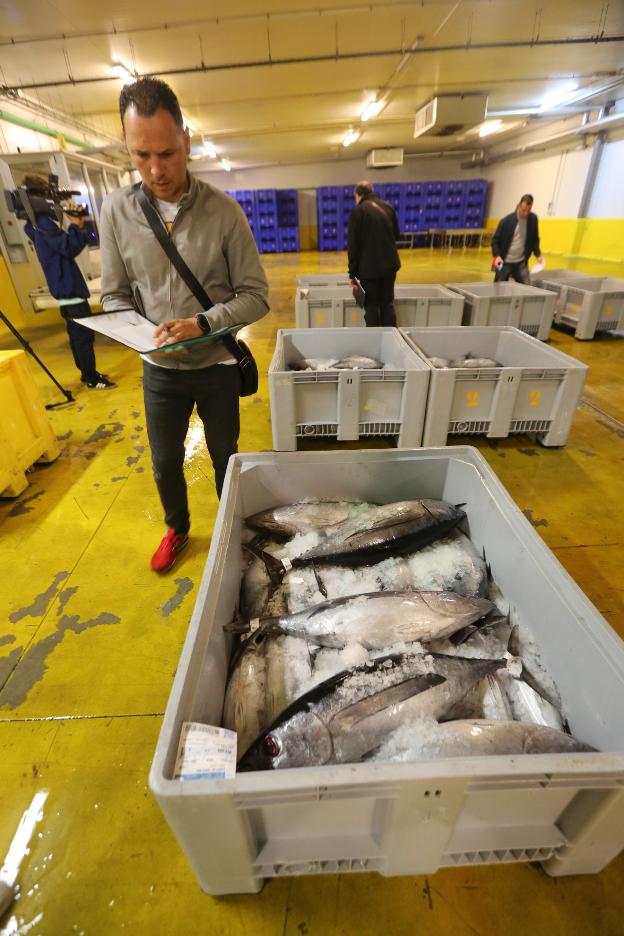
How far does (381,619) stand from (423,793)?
57 cm

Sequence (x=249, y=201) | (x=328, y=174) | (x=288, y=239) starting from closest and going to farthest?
(x=249, y=201)
(x=288, y=239)
(x=328, y=174)

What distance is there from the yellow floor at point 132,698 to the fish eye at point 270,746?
1.50 ft

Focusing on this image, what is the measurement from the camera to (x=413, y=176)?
63.7 feet

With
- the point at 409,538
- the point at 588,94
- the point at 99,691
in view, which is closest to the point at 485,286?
the point at 409,538

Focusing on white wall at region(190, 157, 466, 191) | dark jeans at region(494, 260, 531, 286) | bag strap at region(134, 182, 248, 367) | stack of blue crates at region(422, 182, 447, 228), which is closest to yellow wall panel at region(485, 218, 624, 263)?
dark jeans at region(494, 260, 531, 286)

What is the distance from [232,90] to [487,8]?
17.4ft

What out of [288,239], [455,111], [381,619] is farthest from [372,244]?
[288,239]

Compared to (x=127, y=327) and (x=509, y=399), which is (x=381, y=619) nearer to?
(x=127, y=327)

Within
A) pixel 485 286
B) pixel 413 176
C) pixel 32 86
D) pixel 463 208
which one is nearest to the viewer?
pixel 485 286

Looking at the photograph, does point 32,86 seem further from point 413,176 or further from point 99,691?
point 413,176

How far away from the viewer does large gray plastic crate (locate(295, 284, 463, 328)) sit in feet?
17.0

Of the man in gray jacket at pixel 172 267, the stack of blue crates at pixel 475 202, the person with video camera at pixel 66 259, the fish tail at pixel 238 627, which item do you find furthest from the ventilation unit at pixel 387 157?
the fish tail at pixel 238 627

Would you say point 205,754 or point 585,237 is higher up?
point 585,237

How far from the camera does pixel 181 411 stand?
A: 6.55 ft
